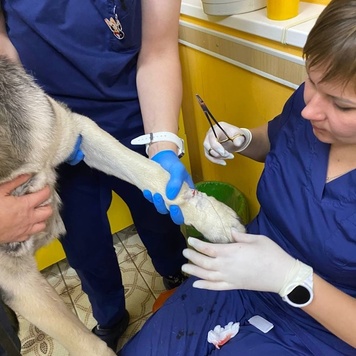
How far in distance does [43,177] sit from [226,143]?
1.49 feet

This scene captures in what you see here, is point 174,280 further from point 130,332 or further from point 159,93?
point 159,93

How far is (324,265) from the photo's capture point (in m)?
0.78

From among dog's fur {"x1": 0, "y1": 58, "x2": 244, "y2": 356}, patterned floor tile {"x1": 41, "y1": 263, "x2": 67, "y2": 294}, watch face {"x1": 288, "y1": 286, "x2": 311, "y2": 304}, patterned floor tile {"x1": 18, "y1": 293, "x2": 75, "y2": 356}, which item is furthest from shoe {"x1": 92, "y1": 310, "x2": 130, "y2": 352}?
watch face {"x1": 288, "y1": 286, "x2": 311, "y2": 304}

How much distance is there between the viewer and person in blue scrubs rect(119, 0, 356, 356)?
685 millimetres

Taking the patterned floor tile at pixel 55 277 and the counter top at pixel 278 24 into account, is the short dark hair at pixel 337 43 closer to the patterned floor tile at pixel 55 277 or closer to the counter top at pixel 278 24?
the counter top at pixel 278 24

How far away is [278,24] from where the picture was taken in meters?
1.08

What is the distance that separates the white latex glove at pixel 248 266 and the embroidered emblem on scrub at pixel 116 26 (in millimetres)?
521

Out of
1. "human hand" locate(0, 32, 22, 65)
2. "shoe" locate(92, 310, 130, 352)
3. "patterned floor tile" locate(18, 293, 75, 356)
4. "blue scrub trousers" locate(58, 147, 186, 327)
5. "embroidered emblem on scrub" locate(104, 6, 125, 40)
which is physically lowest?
"patterned floor tile" locate(18, 293, 75, 356)

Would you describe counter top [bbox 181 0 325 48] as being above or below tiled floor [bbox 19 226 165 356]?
above

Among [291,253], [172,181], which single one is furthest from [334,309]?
[172,181]

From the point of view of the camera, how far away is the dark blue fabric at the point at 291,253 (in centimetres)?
76

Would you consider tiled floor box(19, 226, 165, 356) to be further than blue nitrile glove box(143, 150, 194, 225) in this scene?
Answer: Yes

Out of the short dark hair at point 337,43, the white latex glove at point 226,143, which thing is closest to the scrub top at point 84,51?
the white latex glove at point 226,143

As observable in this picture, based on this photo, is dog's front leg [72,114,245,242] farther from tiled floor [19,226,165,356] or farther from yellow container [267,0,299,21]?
tiled floor [19,226,165,356]
